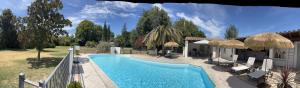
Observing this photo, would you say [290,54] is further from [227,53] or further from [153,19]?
[153,19]

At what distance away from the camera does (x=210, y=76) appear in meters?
15.6

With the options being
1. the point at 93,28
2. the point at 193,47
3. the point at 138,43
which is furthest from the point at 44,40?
the point at 93,28

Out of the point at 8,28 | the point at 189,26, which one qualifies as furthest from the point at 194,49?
the point at 8,28

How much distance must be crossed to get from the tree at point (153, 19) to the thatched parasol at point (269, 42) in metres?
33.2

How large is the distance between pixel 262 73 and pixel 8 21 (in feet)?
128

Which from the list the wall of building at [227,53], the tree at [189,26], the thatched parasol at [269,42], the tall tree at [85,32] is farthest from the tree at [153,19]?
the thatched parasol at [269,42]

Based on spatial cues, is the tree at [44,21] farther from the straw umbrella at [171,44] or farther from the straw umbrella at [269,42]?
the straw umbrella at [269,42]

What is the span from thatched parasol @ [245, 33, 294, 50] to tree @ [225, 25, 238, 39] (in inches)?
2222

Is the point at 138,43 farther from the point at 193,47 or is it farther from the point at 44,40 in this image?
the point at 44,40

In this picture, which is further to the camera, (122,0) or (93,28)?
(93,28)

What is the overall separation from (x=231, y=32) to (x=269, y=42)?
57.6 metres

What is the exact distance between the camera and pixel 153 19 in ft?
153

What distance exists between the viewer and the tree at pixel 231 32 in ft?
224

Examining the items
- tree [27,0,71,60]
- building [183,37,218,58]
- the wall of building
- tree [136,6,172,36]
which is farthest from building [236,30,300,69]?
tree [136,6,172,36]
